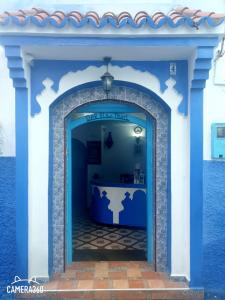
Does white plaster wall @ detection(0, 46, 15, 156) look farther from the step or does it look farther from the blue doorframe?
the step

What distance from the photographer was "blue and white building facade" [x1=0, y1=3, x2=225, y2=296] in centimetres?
453

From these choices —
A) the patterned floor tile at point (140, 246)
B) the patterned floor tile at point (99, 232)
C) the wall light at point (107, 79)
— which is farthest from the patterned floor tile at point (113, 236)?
the wall light at point (107, 79)

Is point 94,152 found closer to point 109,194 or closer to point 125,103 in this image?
point 109,194

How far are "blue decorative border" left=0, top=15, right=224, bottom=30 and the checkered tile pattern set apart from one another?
14.3 feet

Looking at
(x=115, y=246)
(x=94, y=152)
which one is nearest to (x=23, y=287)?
(x=115, y=246)

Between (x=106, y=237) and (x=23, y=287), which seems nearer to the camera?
(x=23, y=287)

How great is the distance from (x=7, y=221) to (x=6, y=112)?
5.66 feet

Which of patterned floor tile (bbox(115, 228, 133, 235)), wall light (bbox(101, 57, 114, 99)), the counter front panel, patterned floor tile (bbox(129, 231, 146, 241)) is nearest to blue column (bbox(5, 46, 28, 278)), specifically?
wall light (bbox(101, 57, 114, 99))

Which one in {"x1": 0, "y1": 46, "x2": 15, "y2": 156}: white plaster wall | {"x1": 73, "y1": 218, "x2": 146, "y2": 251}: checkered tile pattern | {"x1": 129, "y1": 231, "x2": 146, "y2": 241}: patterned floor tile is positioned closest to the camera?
{"x1": 0, "y1": 46, "x2": 15, "y2": 156}: white plaster wall

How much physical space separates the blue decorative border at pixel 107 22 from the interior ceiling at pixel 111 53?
32 centimetres

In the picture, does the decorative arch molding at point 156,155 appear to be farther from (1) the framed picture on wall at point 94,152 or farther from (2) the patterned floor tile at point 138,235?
(1) the framed picture on wall at point 94,152

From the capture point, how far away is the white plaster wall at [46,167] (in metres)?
4.66

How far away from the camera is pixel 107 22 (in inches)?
151

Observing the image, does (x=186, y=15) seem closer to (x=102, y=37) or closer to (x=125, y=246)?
(x=102, y=37)
